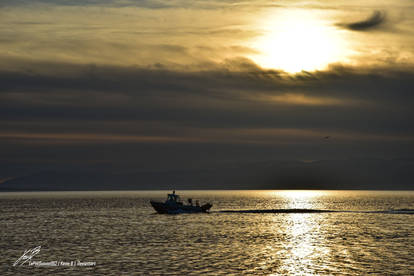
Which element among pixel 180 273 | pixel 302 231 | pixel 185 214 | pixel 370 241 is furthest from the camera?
pixel 185 214

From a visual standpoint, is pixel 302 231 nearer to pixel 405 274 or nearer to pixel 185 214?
pixel 405 274

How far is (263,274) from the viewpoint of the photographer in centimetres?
5403

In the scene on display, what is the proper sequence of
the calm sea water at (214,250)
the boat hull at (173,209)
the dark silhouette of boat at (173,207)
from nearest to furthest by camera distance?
the calm sea water at (214,250) < the dark silhouette of boat at (173,207) < the boat hull at (173,209)

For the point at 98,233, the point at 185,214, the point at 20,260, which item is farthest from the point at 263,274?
the point at 185,214

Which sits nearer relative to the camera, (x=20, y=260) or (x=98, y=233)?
(x=20, y=260)

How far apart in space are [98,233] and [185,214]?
70.0 metres
